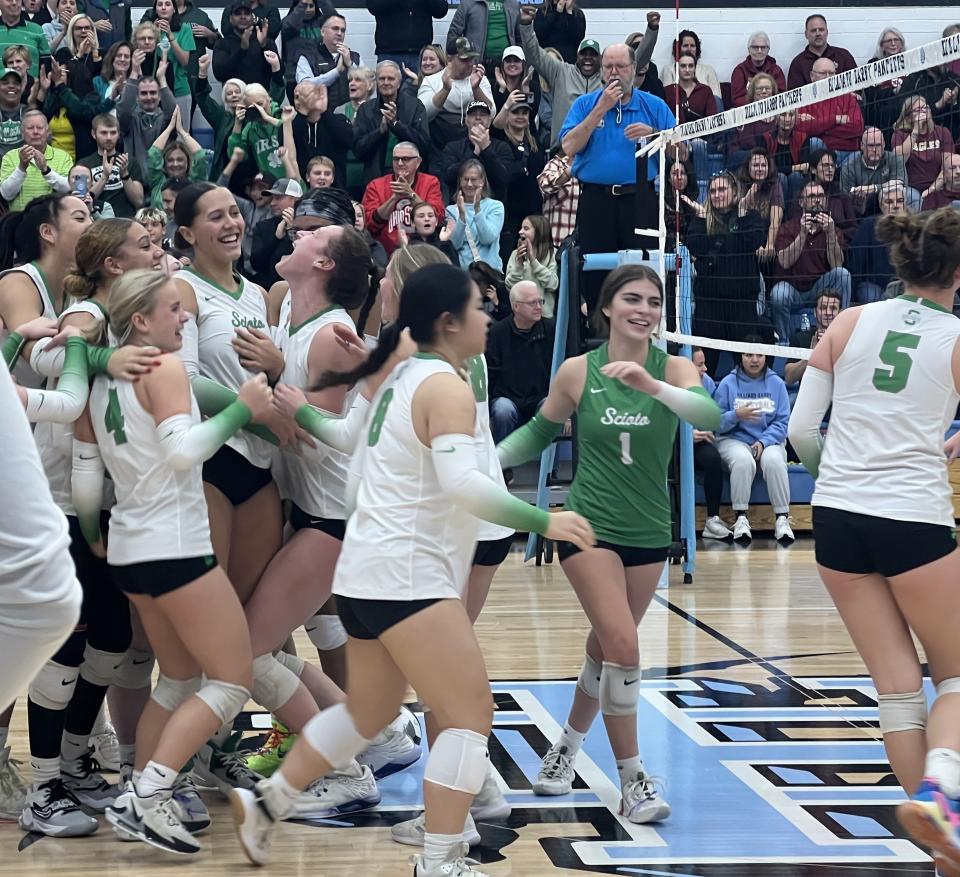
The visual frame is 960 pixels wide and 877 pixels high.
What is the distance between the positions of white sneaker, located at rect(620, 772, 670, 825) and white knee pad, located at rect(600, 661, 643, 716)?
226mm

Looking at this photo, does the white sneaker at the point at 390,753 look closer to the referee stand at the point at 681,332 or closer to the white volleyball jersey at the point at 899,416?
the white volleyball jersey at the point at 899,416

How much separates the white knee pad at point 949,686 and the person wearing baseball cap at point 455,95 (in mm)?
9249

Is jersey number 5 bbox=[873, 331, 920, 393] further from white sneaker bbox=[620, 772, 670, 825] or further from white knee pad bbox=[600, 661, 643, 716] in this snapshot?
white sneaker bbox=[620, 772, 670, 825]

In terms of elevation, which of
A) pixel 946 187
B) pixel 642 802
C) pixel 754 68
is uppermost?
pixel 754 68

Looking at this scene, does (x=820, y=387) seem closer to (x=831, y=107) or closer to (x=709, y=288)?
(x=709, y=288)

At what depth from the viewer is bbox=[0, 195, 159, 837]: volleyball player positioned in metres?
4.13

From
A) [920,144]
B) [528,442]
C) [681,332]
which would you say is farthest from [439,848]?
[920,144]

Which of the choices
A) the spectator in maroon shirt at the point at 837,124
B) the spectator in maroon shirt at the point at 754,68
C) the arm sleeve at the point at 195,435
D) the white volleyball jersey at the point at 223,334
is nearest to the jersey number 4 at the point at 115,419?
the arm sleeve at the point at 195,435

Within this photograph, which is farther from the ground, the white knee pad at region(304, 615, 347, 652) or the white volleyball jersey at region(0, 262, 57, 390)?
the white volleyball jersey at region(0, 262, 57, 390)

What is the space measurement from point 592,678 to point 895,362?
1480 mm

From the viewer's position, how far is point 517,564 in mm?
9266

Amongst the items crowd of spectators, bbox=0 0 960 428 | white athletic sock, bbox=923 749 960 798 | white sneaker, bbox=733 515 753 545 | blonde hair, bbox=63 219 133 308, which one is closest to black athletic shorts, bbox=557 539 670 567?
white athletic sock, bbox=923 749 960 798

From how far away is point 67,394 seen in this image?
3.91 m

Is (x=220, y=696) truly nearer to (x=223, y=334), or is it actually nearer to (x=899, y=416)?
(x=223, y=334)
